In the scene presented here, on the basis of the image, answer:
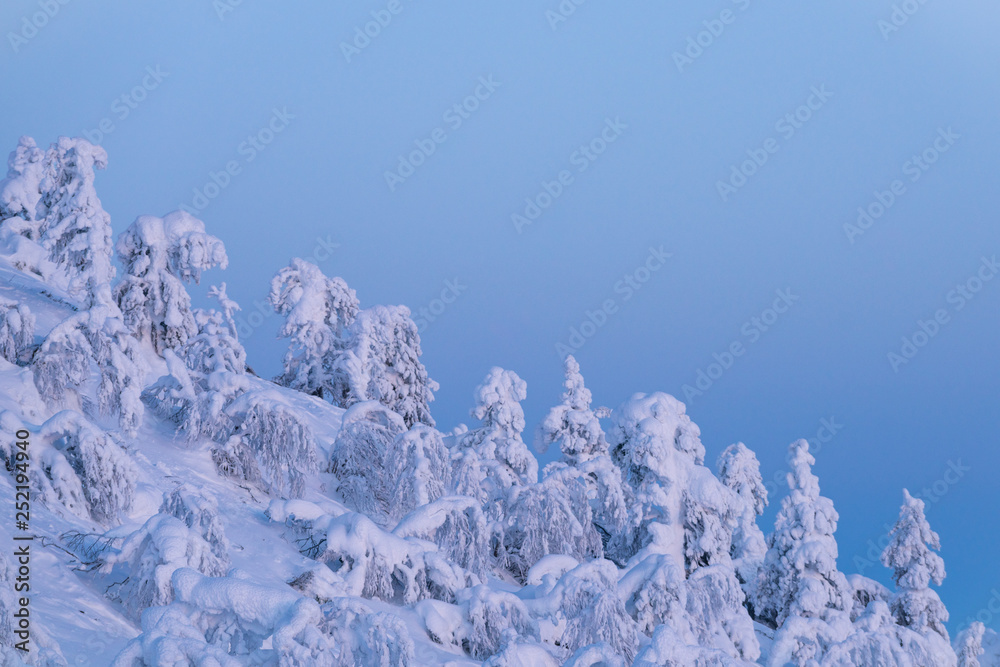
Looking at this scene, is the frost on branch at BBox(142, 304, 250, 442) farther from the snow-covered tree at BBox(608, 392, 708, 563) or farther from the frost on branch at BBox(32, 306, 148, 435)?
the snow-covered tree at BBox(608, 392, 708, 563)

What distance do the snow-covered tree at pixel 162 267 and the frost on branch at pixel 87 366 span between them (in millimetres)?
7754

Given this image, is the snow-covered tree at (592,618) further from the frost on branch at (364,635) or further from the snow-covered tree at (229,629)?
the snow-covered tree at (229,629)

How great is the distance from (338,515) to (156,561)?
543cm

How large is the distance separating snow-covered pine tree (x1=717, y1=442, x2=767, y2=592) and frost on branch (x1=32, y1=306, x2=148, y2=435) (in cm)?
2234

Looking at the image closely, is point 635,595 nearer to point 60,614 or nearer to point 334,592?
point 334,592

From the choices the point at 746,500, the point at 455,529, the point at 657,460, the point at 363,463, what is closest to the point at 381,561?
the point at 455,529

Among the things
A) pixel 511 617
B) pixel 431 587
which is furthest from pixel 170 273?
pixel 511 617

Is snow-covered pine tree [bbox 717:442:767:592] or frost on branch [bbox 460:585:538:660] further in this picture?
snow-covered pine tree [bbox 717:442:767:592]

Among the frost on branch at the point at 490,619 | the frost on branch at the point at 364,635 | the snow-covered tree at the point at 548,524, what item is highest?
the snow-covered tree at the point at 548,524

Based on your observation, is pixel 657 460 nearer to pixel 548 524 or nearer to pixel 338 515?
pixel 548 524

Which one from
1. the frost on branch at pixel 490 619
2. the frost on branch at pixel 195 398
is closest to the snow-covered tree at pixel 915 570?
the frost on branch at pixel 490 619

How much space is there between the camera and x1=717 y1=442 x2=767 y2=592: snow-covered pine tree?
111 feet

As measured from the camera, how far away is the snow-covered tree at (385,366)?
1399 inches

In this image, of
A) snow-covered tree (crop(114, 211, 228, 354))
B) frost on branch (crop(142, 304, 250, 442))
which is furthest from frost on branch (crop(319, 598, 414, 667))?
snow-covered tree (crop(114, 211, 228, 354))
